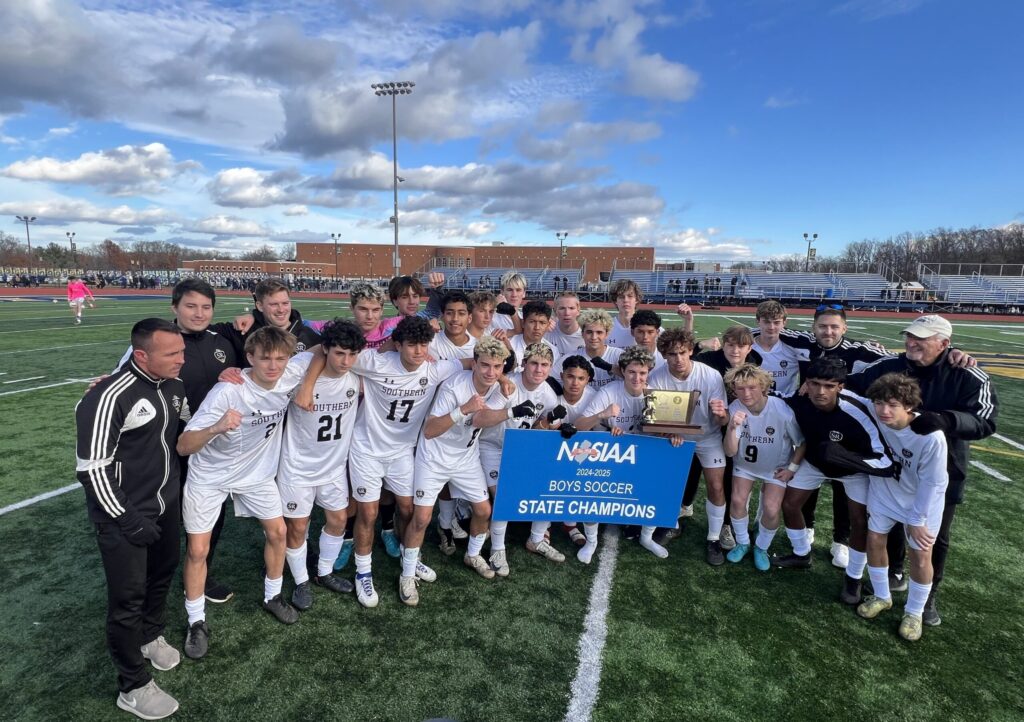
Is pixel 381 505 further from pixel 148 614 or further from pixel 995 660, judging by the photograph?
pixel 995 660

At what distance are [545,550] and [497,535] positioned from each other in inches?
18.8

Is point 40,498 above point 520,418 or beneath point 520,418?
beneath

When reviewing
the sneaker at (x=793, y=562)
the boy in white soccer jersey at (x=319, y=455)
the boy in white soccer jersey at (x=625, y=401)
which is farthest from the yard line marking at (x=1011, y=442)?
the boy in white soccer jersey at (x=319, y=455)

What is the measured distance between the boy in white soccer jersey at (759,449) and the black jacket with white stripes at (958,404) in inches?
35.7

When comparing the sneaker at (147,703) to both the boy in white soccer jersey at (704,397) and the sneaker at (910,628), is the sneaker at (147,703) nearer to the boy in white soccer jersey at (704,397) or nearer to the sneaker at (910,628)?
the boy in white soccer jersey at (704,397)

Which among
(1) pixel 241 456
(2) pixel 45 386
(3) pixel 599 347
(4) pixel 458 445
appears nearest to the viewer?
(1) pixel 241 456

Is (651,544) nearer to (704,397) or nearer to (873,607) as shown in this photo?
(704,397)

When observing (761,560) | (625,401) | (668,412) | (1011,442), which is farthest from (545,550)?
(1011,442)

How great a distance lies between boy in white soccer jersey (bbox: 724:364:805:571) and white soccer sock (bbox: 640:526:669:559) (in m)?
0.57

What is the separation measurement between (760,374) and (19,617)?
5.68 meters

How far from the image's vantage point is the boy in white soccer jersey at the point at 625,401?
4105mm

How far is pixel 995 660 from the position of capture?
3352mm

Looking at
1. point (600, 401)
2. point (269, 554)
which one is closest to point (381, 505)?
point (269, 554)

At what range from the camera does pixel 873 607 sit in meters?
3.77
